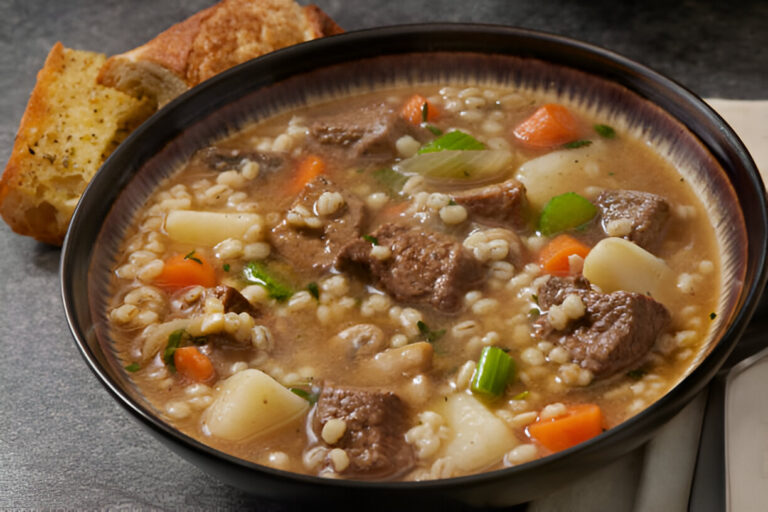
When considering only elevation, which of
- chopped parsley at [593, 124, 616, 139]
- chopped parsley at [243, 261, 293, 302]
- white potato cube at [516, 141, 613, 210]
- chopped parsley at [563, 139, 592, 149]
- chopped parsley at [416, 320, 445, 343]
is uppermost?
chopped parsley at [593, 124, 616, 139]

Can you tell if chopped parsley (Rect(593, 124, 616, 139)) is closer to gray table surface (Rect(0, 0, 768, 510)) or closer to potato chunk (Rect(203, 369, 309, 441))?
gray table surface (Rect(0, 0, 768, 510))

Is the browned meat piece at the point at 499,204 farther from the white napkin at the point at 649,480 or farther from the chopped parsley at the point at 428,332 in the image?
the white napkin at the point at 649,480

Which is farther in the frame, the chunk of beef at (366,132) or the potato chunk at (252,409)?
the chunk of beef at (366,132)

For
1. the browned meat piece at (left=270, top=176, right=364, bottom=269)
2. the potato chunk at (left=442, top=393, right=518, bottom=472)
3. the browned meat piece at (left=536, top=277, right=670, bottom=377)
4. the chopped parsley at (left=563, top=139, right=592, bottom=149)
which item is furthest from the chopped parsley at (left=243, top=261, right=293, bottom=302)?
the chopped parsley at (left=563, top=139, right=592, bottom=149)

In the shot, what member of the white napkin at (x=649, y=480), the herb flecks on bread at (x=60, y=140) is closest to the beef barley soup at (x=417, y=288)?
the white napkin at (x=649, y=480)

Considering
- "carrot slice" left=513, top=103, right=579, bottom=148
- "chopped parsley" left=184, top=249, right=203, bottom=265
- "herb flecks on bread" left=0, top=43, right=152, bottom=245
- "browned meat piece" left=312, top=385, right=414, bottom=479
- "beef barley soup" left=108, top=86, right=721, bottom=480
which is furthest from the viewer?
"herb flecks on bread" left=0, top=43, right=152, bottom=245

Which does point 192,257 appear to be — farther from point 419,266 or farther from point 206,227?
point 419,266
